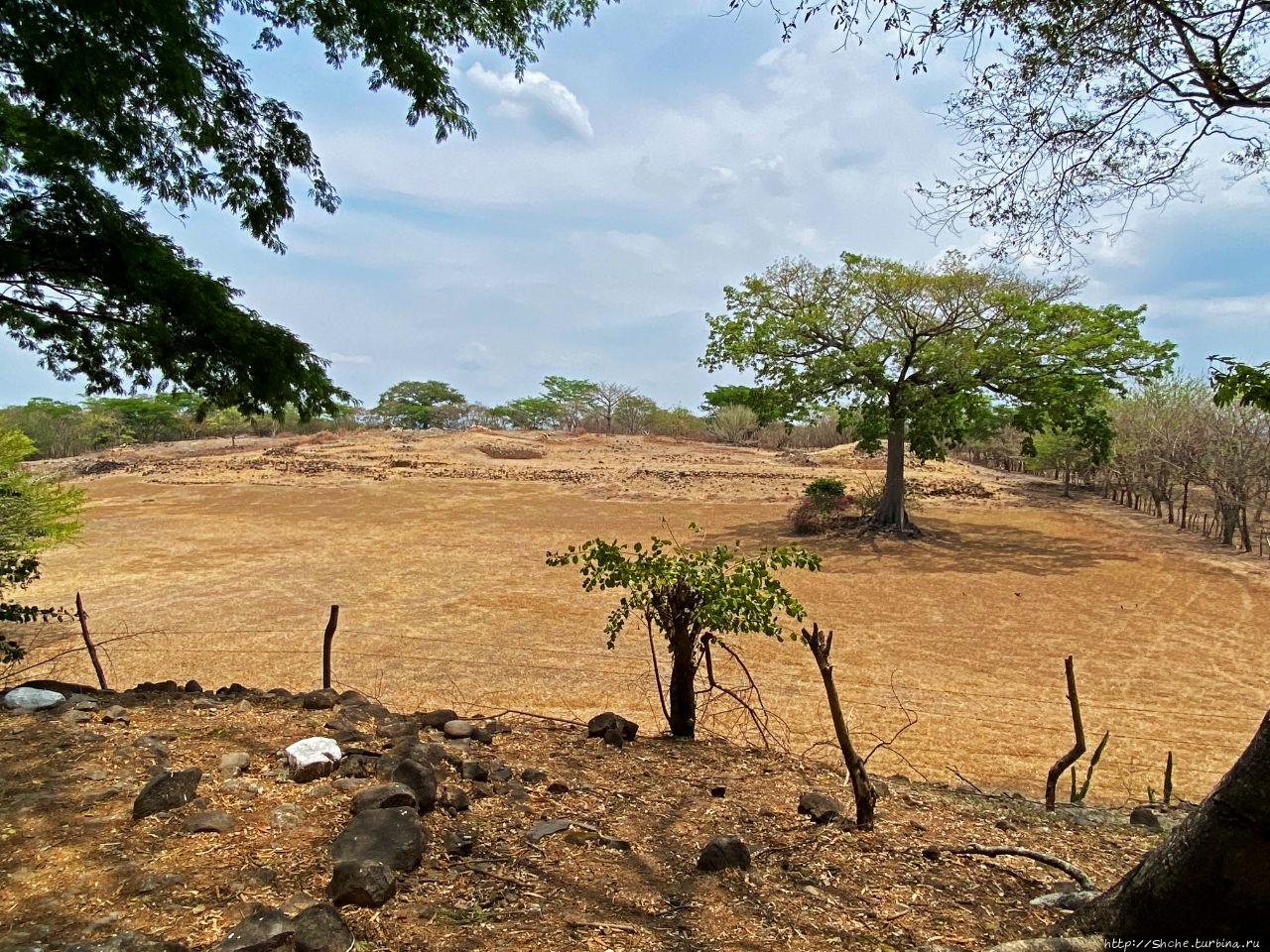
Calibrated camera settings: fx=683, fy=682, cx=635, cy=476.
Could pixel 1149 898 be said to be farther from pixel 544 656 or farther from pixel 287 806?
pixel 544 656

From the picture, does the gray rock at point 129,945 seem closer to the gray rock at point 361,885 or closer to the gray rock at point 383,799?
the gray rock at point 361,885

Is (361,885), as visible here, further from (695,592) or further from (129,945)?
(695,592)

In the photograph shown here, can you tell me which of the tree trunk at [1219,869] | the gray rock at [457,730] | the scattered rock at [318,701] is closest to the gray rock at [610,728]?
the gray rock at [457,730]

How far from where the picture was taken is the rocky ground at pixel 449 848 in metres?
1.98

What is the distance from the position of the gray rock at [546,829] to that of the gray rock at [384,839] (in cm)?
44

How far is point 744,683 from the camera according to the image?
7.89m

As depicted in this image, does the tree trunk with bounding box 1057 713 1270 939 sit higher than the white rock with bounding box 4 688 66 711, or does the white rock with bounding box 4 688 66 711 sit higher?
the tree trunk with bounding box 1057 713 1270 939

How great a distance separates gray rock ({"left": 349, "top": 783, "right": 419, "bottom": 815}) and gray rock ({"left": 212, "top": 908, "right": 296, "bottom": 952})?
68cm

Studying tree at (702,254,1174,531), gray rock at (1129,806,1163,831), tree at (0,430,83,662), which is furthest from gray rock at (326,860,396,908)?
tree at (702,254,1174,531)

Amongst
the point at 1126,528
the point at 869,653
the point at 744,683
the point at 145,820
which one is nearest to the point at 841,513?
the point at 1126,528

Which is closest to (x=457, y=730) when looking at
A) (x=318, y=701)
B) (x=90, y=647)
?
(x=318, y=701)

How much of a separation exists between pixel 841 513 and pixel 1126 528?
26.5 ft

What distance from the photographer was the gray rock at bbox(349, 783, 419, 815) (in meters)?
2.54

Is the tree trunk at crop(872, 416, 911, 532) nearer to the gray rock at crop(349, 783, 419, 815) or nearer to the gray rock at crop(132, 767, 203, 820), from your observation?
the gray rock at crop(349, 783, 419, 815)
